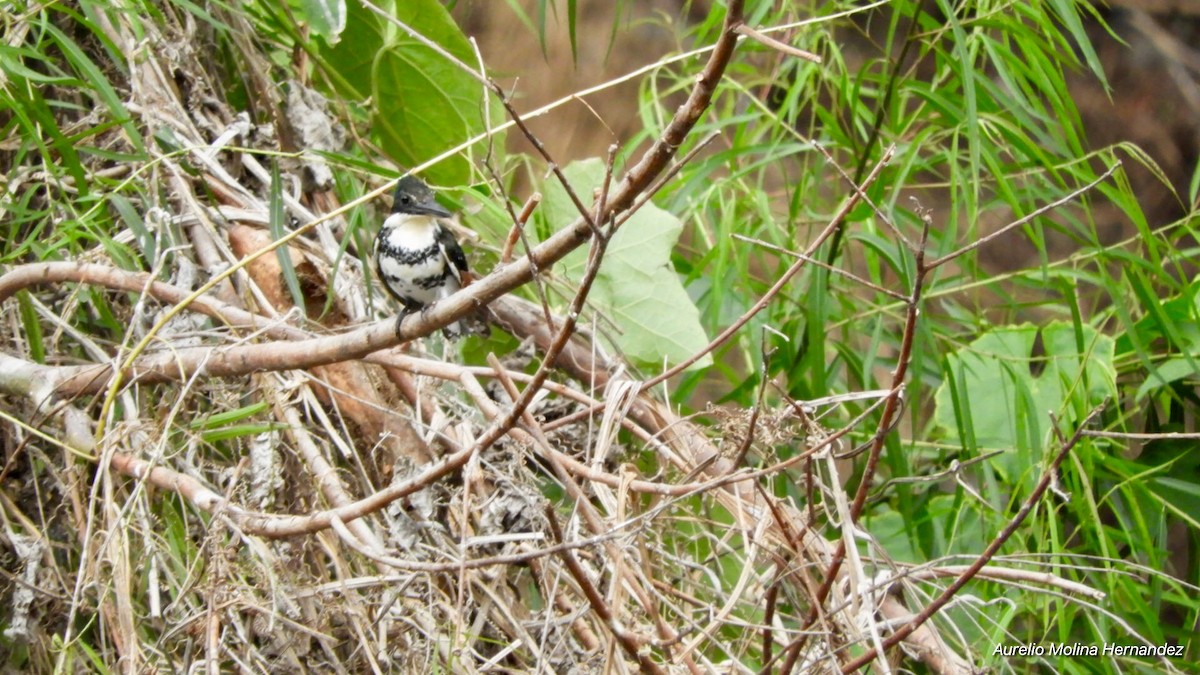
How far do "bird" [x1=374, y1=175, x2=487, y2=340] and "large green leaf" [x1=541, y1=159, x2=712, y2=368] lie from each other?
0.96ft

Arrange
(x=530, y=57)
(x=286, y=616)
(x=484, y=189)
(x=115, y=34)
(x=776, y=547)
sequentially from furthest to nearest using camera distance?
(x=530, y=57) → (x=484, y=189) → (x=115, y=34) → (x=286, y=616) → (x=776, y=547)

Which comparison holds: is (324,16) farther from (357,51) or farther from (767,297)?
(767,297)

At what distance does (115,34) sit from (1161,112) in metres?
3.57

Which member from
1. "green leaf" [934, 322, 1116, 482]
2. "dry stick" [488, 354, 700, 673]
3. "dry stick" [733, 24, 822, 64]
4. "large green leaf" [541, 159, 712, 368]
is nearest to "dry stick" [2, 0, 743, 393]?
"dry stick" [733, 24, 822, 64]

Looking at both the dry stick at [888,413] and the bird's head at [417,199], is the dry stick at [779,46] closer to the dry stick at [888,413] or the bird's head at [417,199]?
the dry stick at [888,413]

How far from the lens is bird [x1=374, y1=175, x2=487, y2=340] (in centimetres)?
195

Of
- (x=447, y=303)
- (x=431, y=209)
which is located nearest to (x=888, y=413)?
(x=447, y=303)

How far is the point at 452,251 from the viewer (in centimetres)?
204

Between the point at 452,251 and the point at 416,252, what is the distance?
8cm

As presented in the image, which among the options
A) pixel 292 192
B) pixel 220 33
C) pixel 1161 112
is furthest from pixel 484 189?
pixel 1161 112

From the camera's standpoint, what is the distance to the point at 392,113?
2.41m

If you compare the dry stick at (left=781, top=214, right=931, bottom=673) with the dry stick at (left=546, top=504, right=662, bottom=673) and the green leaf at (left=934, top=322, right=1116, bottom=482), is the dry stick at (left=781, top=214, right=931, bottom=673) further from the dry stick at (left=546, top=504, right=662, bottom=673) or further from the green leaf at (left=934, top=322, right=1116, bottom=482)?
the green leaf at (left=934, top=322, right=1116, bottom=482)

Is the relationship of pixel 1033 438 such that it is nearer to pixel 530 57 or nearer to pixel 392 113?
pixel 392 113

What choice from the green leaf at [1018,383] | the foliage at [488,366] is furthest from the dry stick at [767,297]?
the green leaf at [1018,383]
